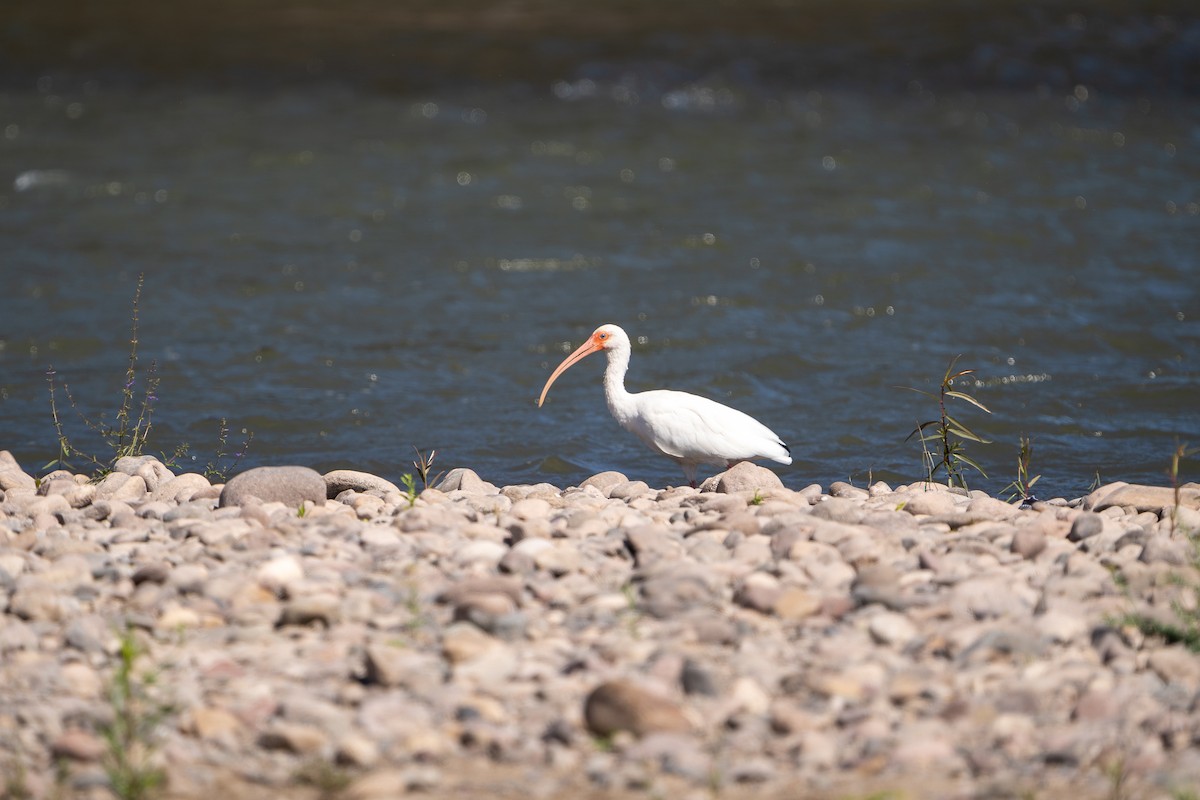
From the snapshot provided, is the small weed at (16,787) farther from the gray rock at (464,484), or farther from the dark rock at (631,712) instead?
the gray rock at (464,484)

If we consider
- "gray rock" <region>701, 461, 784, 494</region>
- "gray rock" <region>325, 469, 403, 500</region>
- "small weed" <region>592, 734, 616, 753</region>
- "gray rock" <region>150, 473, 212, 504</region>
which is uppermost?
"gray rock" <region>150, 473, 212, 504</region>

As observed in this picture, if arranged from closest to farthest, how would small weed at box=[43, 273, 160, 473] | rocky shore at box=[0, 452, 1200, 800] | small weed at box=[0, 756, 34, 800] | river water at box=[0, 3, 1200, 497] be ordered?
small weed at box=[0, 756, 34, 800], rocky shore at box=[0, 452, 1200, 800], small weed at box=[43, 273, 160, 473], river water at box=[0, 3, 1200, 497]

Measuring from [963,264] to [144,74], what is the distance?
39.9 ft

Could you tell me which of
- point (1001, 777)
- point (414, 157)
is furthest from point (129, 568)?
point (414, 157)

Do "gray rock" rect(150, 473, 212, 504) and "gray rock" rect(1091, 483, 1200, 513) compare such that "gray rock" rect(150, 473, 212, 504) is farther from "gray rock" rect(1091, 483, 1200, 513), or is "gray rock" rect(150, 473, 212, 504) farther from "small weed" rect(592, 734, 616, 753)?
"gray rock" rect(1091, 483, 1200, 513)

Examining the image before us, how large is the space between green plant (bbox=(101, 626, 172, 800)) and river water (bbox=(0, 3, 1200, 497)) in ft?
12.6

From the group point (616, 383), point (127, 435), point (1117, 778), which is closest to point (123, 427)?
point (127, 435)

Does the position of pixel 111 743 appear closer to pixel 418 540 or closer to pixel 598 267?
pixel 418 540

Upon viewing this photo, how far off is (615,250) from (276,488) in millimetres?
7083

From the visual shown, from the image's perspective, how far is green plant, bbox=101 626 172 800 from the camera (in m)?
3.38

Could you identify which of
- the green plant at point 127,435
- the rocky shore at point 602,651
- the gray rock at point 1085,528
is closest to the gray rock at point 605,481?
the rocky shore at point 602,651

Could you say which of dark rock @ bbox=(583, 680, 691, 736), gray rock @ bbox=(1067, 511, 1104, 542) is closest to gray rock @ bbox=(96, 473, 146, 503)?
dark rock @ bbox=(583, 680, 691, 736)

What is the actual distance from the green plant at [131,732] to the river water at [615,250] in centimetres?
385

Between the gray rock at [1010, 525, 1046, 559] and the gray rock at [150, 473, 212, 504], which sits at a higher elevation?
the gray rock at [150, 473, 212, 504]
